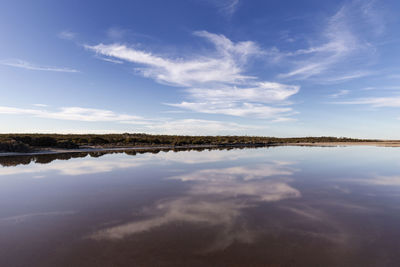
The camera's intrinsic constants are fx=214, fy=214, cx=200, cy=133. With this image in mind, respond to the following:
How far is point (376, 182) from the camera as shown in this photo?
38.0 feet

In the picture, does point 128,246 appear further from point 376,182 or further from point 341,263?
point 376,182

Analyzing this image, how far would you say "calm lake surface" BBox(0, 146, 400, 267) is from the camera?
4406 mm

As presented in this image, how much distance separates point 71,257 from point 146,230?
174 cm

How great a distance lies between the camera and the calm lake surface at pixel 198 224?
14.5ft

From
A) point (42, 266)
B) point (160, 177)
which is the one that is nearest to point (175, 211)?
point (42, 266)

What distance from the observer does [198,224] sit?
5992 mm

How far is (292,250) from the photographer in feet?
15.3

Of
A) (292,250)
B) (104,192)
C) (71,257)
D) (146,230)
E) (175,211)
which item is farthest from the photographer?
(104,192)

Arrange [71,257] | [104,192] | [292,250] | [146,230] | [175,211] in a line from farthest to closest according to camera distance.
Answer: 1. [104,192]
2. [175,211]
3. [146,230]
4. [292,250]
5. [71,257]

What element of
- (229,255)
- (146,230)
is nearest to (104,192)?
(146,230)

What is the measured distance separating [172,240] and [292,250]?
8.82ft

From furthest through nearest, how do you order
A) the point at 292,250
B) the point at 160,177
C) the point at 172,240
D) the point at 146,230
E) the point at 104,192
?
the point at 160,177
the point at 104,192
the point at 146,230
the point at 172,240
the point at 292,250

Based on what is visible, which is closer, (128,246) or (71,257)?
(71,257)

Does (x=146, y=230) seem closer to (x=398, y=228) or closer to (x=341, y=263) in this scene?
(x=341, y=263)
